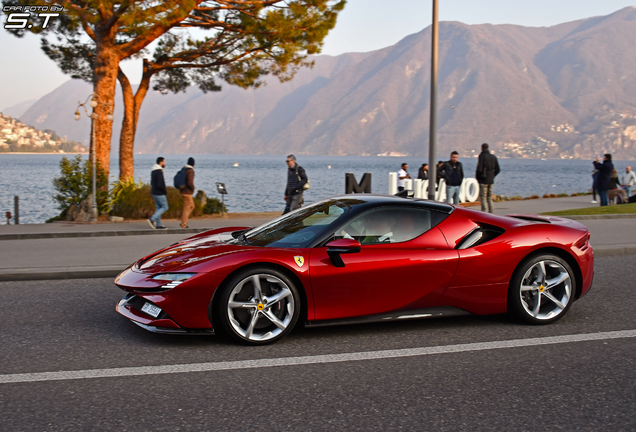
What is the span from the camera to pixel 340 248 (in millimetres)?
4879

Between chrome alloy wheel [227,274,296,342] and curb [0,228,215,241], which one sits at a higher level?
chrome alloy wheel [227,274,296,342]

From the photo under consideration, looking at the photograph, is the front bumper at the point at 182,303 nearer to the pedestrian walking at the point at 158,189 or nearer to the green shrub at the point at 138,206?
the pedestrian walking at the point at 158,189

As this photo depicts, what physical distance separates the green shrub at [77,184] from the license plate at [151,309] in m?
12.6

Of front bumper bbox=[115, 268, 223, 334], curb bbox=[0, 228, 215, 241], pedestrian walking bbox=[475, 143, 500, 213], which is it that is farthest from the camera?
pedestrian walking bbox=[475, 143, 500, 213]

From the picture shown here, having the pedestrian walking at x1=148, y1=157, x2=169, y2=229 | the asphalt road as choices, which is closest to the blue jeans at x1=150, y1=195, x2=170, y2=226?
the pedestrian walking at x1=148, y1=157, x2=169, y2=229

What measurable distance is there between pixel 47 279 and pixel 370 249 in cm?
509

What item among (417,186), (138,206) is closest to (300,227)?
(138,206)

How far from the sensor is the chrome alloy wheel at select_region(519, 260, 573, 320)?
5.48 meters

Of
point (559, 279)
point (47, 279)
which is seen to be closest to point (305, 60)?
point (47, 279)

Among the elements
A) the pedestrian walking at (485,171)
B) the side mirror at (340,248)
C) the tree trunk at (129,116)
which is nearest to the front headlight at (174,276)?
the side mirror at (340,248)

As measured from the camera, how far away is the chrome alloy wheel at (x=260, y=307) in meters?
4.80

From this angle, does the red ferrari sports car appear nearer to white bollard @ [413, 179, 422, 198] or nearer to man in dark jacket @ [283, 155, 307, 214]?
man in dark jacket @ [283, 155, 307, 214]

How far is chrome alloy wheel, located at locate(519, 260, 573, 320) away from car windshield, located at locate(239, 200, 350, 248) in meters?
1.87

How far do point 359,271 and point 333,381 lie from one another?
115 cm
